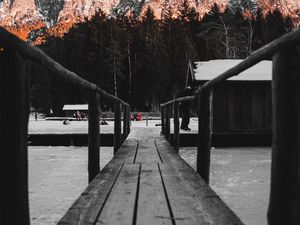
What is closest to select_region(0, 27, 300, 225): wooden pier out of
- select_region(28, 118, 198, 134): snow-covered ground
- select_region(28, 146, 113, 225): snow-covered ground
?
select_region(28, 146, 113, 225): snow-covered ground

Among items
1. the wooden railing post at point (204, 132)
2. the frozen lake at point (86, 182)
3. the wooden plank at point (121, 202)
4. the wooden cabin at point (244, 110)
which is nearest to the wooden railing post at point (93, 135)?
the wooden plank at point (121, 202)

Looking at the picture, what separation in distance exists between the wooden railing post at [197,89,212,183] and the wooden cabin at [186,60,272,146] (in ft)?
28.3

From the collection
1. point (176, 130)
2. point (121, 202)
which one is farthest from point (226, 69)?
point (121, 202)

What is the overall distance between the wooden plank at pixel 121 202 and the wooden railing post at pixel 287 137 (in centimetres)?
97

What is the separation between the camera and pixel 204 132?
3891 mm

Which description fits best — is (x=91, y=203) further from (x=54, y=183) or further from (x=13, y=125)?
(x=54, y=183)

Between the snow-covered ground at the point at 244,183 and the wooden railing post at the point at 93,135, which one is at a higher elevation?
the wooden railing post at the point at 93,135

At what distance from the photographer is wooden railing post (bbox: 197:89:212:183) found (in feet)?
12.5

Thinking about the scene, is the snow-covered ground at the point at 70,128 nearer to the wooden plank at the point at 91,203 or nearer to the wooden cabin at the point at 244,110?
the wooden cabin at the point at 244,110

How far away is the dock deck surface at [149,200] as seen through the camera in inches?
89.0

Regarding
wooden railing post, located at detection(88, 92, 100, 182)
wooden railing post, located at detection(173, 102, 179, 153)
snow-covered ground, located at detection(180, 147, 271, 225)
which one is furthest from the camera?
wooden railing post, located at detection(173, 102, 179, 153)

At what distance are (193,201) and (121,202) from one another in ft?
1.71

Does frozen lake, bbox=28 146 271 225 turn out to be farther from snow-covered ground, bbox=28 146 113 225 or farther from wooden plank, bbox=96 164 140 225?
wooden plank, bbox=96 164 140 225

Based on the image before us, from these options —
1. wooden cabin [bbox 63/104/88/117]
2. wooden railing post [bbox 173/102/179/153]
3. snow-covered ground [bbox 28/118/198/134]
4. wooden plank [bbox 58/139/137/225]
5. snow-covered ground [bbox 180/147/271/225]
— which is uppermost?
wooden cabin [bbox 63/104/88/117]
